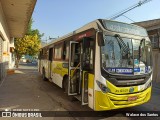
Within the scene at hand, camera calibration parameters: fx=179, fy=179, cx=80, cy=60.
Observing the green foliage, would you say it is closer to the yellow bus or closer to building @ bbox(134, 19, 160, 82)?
building @ bbox(134, 19, 160, 82)

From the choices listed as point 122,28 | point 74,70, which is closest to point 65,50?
point 74,70

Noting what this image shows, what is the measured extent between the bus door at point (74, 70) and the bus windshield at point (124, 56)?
6.22ft

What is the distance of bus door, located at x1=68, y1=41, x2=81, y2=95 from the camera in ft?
22.9

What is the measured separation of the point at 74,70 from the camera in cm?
702

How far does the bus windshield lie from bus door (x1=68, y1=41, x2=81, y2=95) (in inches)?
74.6

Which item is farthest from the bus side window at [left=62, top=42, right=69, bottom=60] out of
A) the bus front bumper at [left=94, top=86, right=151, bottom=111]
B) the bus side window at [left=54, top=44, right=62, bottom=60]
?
the bus front bumper at [left=94, top=86, right=151, bottom=111]

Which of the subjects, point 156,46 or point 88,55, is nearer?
point 88,55

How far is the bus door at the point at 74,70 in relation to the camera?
22.9 ft

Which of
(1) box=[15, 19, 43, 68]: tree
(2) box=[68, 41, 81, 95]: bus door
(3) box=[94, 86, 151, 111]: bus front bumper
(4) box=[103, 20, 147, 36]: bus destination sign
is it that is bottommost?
(3) box=[94, 86, 151, 111]: bus front bumper

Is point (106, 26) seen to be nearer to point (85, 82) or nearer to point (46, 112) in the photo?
point (85, 82)

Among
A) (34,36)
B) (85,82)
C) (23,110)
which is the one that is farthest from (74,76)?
(34,36)

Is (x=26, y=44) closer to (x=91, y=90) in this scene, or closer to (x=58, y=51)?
(x=58, y=51)

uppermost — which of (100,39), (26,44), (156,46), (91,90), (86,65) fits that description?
(26,44)

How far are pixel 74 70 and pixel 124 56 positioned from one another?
7.47 ft
